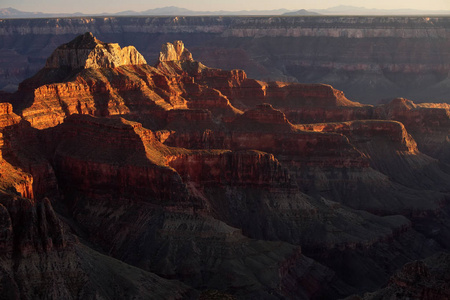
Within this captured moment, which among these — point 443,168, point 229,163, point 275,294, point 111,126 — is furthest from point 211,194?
point 443,168

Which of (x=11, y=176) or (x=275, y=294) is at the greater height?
(x=11, y=176)

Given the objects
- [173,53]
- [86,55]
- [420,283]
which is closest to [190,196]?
[420,283]

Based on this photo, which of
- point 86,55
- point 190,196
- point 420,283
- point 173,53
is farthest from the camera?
point 173,53

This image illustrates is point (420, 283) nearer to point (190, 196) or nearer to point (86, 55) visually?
point (190, 196)

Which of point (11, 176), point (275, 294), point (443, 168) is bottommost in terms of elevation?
point (443, 168)

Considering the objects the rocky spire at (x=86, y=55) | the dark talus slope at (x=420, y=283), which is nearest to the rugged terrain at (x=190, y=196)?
the dark talus slope at (x=420, y=283)

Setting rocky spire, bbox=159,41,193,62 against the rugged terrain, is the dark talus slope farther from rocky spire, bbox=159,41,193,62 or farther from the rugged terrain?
rocky spire, bbox=159,41,193,62

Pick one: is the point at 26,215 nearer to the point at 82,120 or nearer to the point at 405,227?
the point at 82,120

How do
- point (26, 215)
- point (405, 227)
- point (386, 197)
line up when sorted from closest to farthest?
point (26, 215), point (405, 227), point (386, 197)
